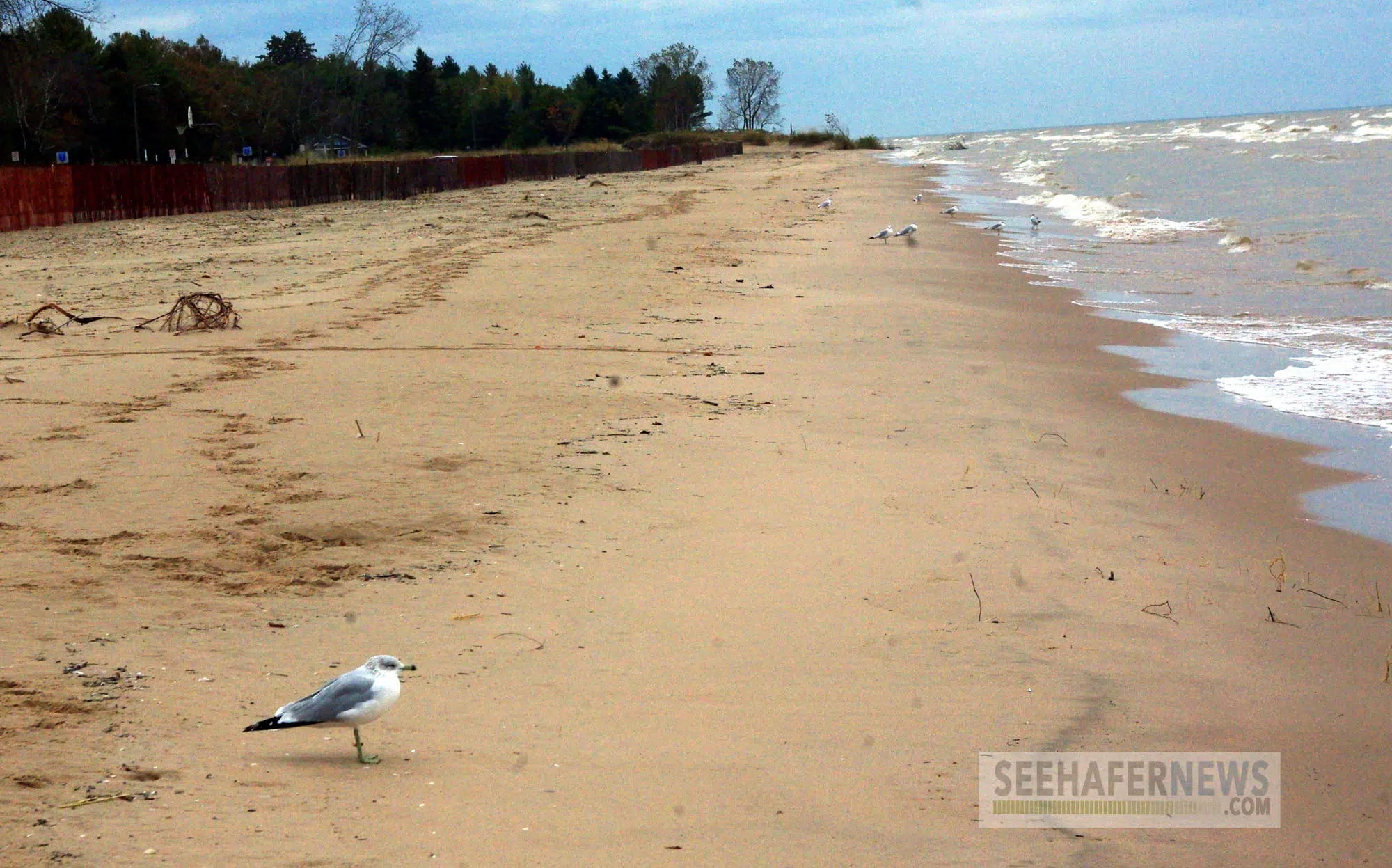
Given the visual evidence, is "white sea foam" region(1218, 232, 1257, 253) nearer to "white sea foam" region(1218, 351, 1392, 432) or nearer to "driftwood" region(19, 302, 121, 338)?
"white sea foam" region(1218, 351, 1392, 432)

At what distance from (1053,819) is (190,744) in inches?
98.0

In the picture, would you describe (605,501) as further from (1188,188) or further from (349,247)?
(1188,188)

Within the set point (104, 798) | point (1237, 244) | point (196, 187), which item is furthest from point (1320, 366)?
point (196, 187)

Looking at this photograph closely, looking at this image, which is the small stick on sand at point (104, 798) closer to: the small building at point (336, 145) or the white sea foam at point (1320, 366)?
the white sea foam at point (1320, 366)

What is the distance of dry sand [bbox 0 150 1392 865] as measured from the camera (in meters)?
3.33

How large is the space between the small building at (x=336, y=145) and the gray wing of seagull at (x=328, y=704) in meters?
Answer: 80.6

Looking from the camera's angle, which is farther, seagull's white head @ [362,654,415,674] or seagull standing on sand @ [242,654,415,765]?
seagull's white head @ [362,654,415,674]

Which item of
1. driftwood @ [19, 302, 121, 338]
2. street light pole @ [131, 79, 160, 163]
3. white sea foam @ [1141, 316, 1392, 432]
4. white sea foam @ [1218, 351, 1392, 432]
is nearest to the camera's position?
white sea foam @ [1218, 351, 1392, 432]

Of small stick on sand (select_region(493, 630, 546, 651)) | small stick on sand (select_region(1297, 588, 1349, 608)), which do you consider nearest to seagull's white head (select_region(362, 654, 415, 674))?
small stick on sand (select_region(493, 630, 546, 651))

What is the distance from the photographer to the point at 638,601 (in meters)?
4.89

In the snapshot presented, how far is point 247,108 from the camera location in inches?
2724

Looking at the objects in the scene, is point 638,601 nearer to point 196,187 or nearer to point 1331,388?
point 1331,388

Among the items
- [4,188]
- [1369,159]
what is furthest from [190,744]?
[1369,159]

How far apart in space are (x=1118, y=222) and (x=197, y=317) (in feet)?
70.2
